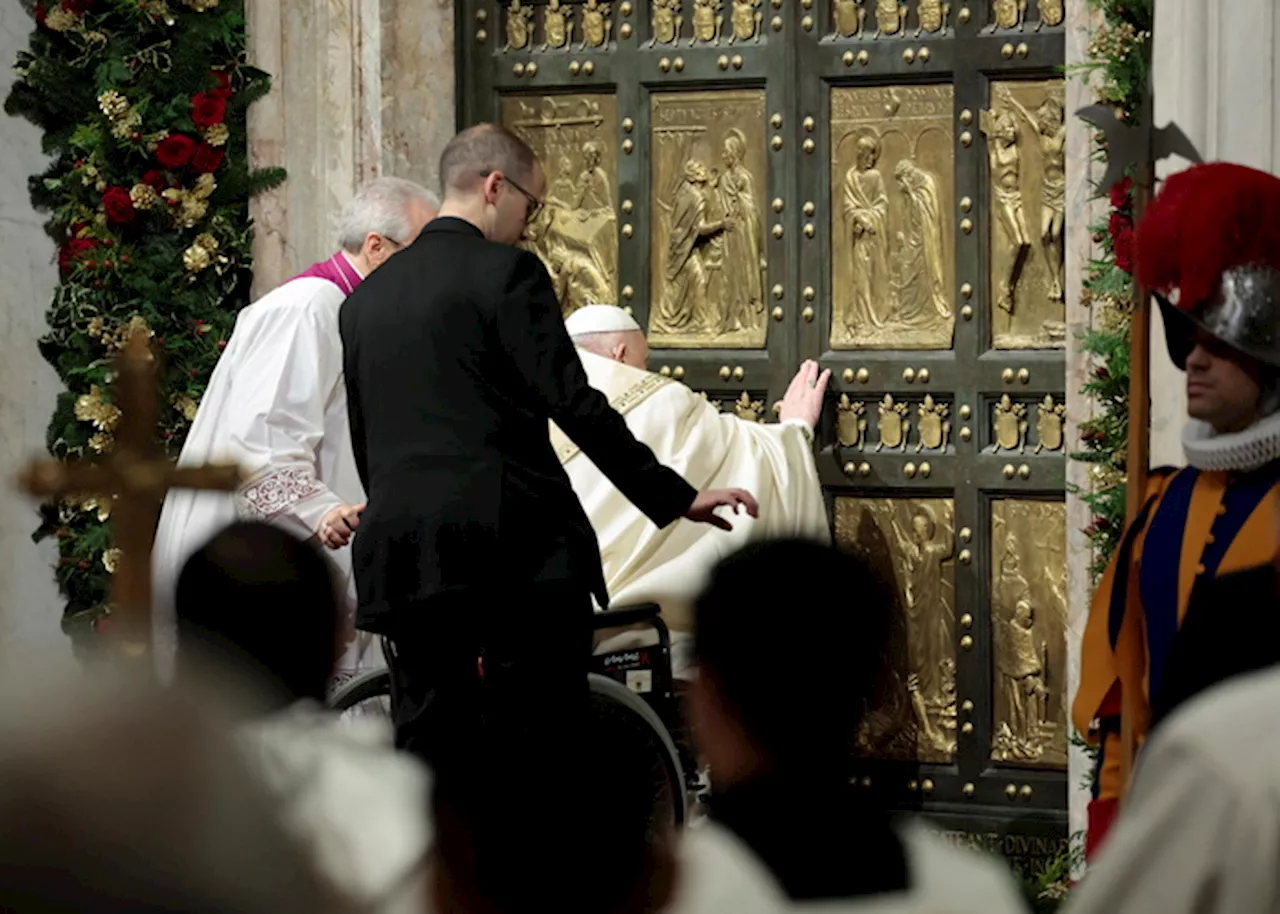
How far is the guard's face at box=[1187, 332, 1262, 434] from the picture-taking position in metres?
3.21

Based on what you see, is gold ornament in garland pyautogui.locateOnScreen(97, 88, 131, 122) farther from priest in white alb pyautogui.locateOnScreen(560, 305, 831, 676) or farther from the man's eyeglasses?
the man's eyeglasses

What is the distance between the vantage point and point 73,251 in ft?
23.7

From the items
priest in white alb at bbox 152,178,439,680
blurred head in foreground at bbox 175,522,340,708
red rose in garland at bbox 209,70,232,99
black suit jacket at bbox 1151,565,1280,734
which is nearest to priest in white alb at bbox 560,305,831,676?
priest in white alb at bbox 152,178,439,680

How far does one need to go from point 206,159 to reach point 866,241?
2275 millimetres

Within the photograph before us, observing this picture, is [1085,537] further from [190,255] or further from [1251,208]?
[190,255]

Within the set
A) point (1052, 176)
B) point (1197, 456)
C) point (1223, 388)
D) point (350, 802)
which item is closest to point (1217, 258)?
point (1223, 388)

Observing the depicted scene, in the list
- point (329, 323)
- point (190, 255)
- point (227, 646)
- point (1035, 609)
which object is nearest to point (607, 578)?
point (329, 323)

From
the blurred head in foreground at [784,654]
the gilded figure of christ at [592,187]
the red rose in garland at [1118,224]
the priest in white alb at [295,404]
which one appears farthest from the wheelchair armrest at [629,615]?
the blurred head in foreground at [784,654]

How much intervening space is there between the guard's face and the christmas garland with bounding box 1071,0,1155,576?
199cm

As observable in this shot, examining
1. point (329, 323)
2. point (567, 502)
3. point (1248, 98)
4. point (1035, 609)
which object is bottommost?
point (1035, 609)

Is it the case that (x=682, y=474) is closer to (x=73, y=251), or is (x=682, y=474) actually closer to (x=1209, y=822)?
(x=73, y=251)

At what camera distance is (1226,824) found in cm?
141

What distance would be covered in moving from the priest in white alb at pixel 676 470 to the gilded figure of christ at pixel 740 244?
1.76ft

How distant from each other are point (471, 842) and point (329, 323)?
437 cm
